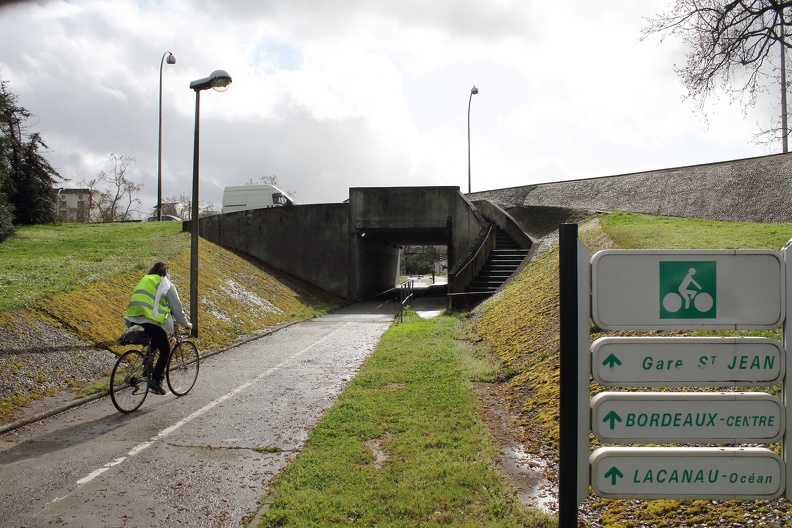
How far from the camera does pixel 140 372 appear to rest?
735 cm

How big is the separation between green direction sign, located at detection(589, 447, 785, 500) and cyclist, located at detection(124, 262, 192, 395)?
576cm

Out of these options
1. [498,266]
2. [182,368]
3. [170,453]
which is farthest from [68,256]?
[498,266]

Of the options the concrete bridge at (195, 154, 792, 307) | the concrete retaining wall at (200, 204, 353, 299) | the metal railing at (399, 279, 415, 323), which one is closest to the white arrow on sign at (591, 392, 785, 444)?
the metal railing at (399, 279, 415, 323)

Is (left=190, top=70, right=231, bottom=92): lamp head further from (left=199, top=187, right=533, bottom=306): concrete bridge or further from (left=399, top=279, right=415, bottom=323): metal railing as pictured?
(left=199, top=187, right=533, bottom=306): concrete bridge

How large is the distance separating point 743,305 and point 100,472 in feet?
16.7

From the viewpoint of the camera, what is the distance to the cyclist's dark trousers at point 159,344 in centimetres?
743

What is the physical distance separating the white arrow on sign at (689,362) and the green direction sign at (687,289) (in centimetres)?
11

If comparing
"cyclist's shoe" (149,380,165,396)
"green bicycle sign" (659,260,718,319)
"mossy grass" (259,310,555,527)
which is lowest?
"mossy grass" (259,310,555,527)

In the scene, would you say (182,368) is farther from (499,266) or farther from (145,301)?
(499,266)

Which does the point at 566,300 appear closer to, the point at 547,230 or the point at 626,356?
the point at 626,356

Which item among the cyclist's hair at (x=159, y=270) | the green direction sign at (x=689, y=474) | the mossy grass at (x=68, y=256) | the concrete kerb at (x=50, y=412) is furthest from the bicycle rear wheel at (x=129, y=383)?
the green direction sign at (x=689, y=474)

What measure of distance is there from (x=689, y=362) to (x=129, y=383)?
6.39 m

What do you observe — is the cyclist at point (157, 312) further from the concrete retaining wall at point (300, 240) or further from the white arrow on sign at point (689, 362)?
the concrete retaining wall at point (300, 240)

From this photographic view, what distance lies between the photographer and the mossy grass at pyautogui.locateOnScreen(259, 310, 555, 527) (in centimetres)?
392
